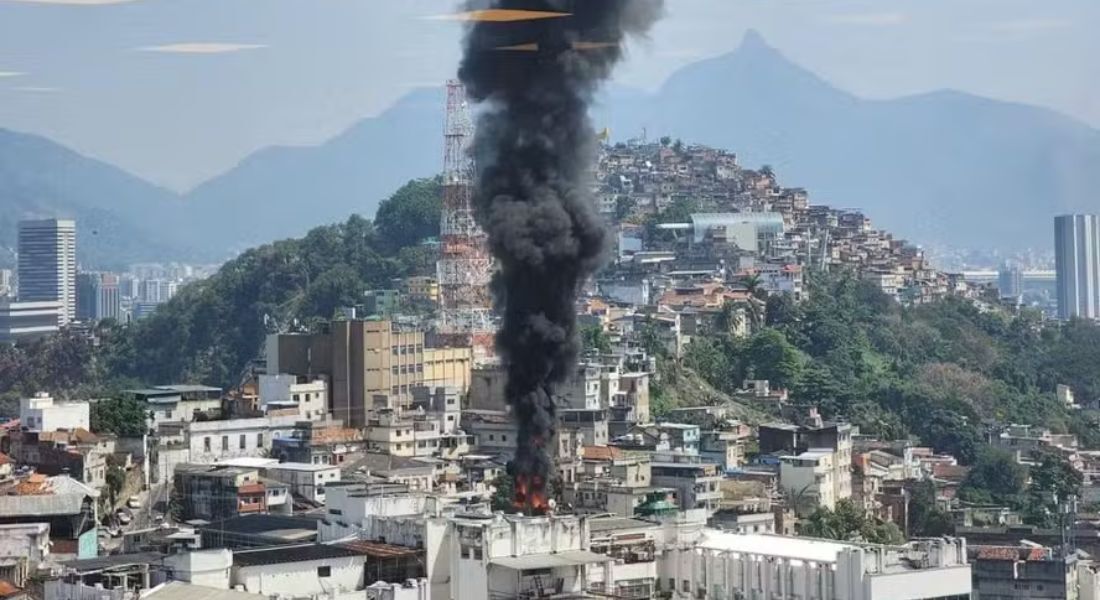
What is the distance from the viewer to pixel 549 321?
45.3 feet

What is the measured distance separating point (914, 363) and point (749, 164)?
29.5 m

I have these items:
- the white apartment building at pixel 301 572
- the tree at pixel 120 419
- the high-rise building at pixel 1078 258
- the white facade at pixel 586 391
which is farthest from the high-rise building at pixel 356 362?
the high-rise building at pixel 1078 258

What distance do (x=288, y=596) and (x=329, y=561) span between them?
44cm

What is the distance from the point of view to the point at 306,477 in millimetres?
17719

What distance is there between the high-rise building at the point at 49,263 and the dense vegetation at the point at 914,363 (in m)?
10.5

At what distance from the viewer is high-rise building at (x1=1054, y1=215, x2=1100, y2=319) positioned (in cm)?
5119

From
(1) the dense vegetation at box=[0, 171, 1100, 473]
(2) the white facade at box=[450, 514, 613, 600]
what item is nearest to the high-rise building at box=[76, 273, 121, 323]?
(1) the dense vegetation at box=[0, 171, 1100, 473]

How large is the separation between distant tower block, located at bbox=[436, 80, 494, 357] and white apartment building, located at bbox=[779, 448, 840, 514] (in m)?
3.94

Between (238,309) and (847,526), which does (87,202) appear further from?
(847,526)

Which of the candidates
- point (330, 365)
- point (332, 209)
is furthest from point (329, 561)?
point (332, 209)

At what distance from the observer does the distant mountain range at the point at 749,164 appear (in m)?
28.9

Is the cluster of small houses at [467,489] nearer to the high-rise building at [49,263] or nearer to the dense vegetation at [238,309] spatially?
the dense vegetation at [238,309]

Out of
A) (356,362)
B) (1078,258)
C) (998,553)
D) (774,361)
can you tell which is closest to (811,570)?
(998,553)

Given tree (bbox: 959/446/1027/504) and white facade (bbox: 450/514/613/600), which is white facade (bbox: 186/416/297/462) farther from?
tree (bbox: 959/446/1027/504)
